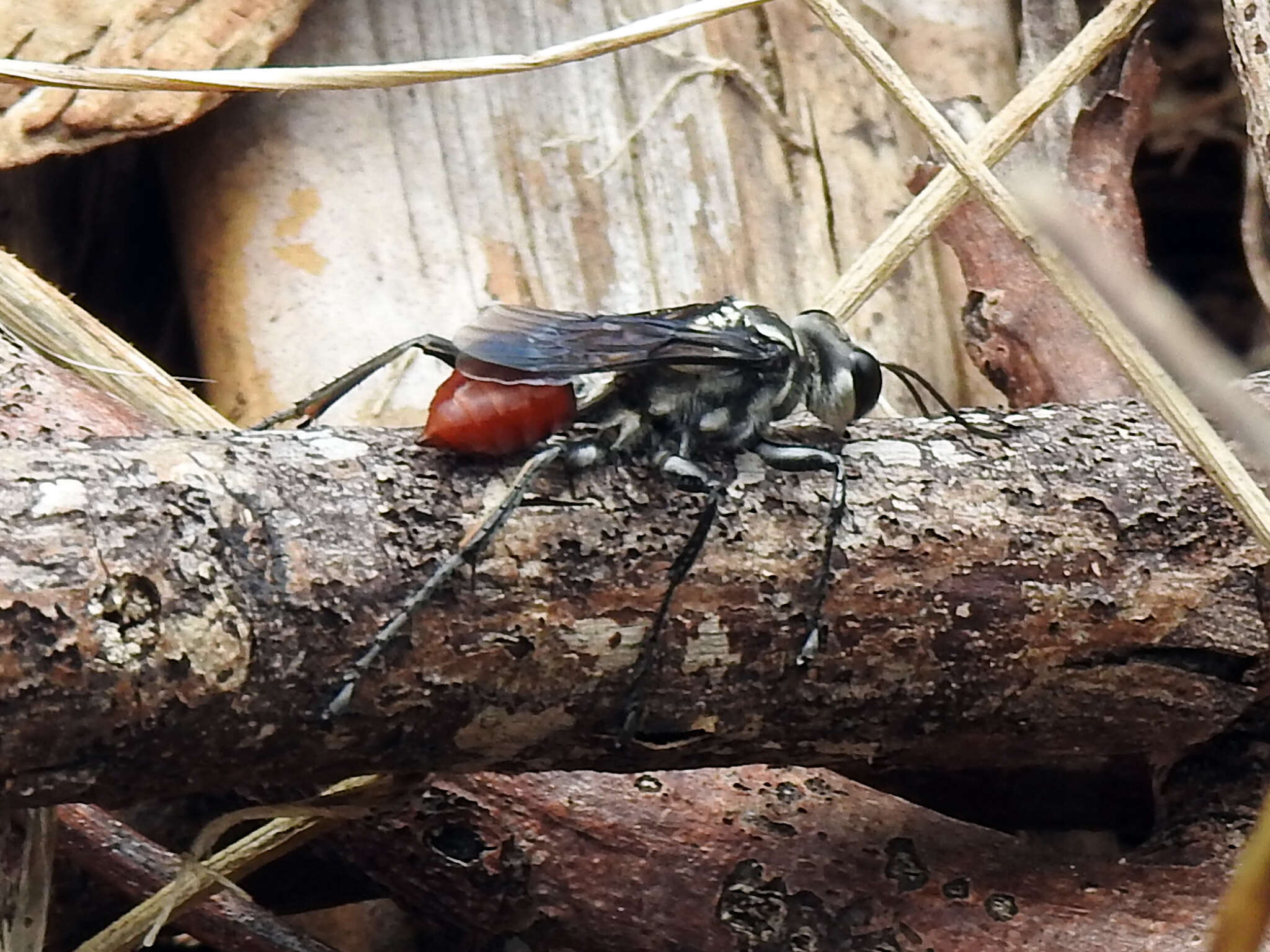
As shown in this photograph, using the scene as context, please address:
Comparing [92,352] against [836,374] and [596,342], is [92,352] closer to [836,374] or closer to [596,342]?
[596,342]

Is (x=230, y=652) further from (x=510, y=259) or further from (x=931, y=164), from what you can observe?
(x=931, y=164)

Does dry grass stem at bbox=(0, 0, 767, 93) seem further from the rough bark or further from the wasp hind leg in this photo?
the wasp hind leg

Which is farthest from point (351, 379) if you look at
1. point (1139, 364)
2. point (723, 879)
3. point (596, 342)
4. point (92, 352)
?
point (1139, 364)

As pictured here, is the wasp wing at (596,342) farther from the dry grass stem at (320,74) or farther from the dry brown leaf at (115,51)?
the dry brown leaf at (115,51)

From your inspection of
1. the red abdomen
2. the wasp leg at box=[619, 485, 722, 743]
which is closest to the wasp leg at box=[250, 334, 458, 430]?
the red abdomen

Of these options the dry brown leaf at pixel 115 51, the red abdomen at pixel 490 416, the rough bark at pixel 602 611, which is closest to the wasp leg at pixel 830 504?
the rough bark at pixel 602 611

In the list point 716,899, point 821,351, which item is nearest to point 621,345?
point 821,351
